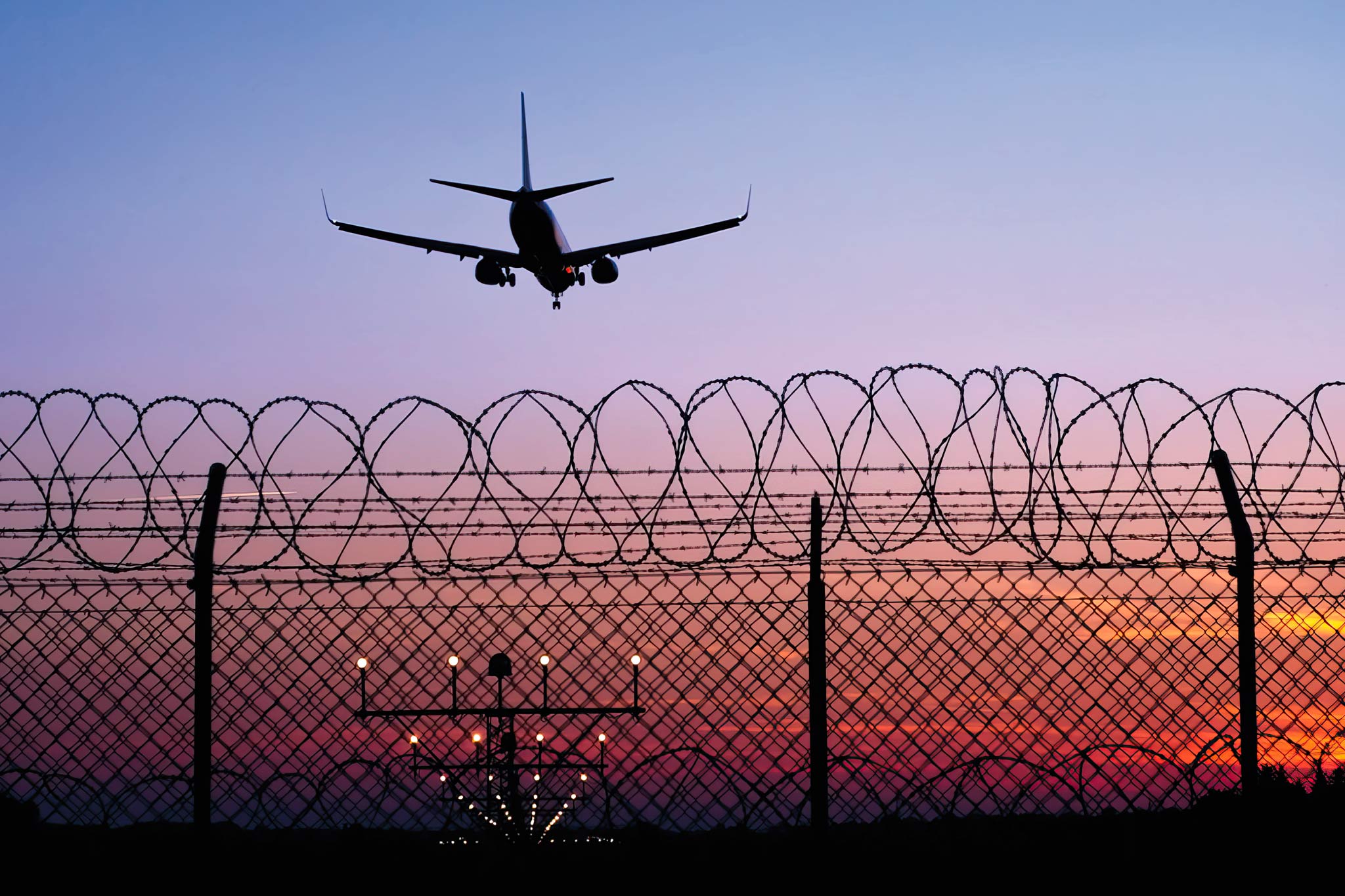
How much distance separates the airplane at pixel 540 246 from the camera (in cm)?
4053

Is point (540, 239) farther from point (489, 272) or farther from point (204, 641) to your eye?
point (204, 641)

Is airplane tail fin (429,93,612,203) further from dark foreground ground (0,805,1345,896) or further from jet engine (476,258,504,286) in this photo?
dark foreground ground (0,805,1345,896)

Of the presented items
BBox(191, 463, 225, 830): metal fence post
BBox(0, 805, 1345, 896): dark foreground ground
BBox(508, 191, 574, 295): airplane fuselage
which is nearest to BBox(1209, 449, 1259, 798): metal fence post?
BBox(0, 805, 1345, 896): dark foreground ground

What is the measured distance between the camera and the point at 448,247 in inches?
1665

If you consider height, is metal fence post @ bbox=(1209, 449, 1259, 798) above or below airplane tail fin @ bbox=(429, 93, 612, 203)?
below

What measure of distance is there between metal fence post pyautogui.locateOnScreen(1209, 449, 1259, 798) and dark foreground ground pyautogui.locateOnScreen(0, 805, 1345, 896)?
0.28 metres

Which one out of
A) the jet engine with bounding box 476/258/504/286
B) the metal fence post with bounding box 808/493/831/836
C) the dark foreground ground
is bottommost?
the dark foreground ground

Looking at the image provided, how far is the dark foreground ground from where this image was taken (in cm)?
642

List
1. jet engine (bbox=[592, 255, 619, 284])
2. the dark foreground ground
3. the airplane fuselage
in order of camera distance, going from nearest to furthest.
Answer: the dark foreground ground → the airplane fuselage → jet engine (bbox=[592, 255, 619, 284])

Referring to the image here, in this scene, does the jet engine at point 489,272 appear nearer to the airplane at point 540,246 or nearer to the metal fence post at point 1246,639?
the airplane at point 540,246

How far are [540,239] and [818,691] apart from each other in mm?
35125

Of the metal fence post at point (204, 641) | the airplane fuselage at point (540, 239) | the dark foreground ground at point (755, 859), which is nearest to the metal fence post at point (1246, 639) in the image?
the dark foreground ground at point (755, 859)

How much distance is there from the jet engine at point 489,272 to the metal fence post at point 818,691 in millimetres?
36262

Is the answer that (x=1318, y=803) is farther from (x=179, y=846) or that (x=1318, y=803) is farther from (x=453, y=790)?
(x=179, y=846)
